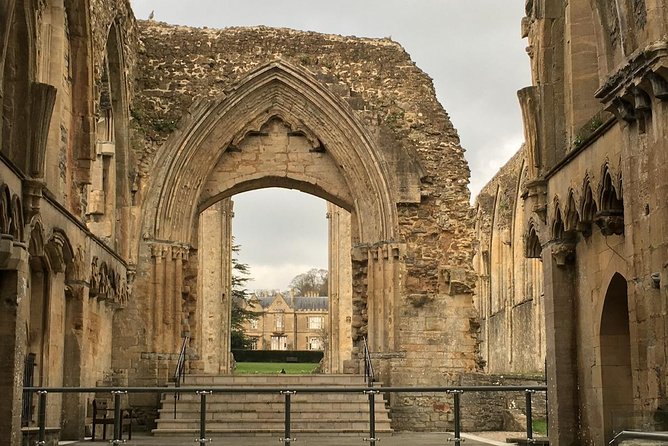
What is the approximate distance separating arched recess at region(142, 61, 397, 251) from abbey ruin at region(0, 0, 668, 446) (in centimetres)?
4

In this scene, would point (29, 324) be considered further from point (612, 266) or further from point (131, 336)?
point (612, 266)

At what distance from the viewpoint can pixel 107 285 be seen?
57.2 feet

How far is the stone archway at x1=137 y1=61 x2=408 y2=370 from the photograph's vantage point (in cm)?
1973

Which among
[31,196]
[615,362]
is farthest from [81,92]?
[615,362]

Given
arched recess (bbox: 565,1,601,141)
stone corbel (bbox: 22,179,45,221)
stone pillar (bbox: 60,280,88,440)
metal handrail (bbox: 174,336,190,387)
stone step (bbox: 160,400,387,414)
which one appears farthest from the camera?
metal handrail (bbox: 174,336,190,387)

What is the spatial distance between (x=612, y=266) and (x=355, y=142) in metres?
10.3

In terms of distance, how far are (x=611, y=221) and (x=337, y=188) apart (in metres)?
11.0

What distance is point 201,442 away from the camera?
998cm

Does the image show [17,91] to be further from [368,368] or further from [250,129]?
[368,368]

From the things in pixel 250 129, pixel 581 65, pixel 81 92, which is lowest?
pixel 581 65

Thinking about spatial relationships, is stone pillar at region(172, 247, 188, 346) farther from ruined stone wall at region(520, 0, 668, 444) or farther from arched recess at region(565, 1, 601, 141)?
arched recess at region(565, 1, 601, 141)

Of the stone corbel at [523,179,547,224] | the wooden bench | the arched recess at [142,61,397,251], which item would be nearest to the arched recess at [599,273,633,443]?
the stone corbel at [523,179,547,224]

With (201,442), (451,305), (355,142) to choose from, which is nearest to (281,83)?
(355,142)

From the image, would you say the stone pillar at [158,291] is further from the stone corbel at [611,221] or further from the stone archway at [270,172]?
the stone corbel at [611,221]
